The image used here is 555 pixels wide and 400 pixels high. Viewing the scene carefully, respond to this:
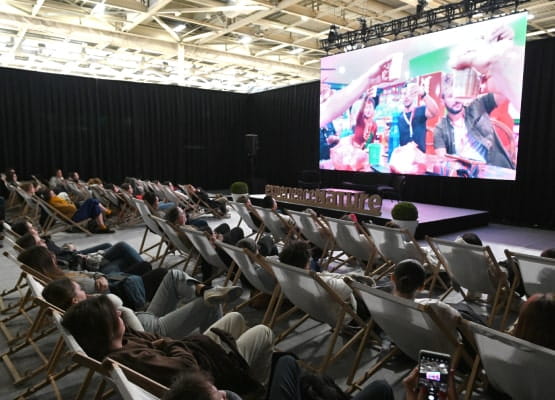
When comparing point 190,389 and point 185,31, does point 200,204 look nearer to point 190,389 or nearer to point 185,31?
point 185,31

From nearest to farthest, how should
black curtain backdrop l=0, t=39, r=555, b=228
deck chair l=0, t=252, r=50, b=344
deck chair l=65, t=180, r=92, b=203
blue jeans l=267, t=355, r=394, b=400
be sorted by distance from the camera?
blue jeans l=267, t=355, r=394, b=400
deck chair l=0, t=252, r=50, b=344
deck chair l=65, t=180, r=92, b=203
black curtain backdrop l=0, t=39, r=555, b=228

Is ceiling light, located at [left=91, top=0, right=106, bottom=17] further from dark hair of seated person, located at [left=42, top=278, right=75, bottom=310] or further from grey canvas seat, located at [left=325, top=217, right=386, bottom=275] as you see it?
dark hair of seated person, located at [left=42, top=278, right=75, bottom=310]

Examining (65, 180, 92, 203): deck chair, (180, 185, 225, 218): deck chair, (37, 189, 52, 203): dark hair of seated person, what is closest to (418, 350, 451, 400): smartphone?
(37, 189, 52, 203): dark hair of seated person

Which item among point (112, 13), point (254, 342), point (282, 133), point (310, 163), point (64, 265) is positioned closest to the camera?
point (254, 342)

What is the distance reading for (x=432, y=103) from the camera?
7.67 m

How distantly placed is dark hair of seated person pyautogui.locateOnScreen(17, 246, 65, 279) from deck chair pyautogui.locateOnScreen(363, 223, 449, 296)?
244 centimetres

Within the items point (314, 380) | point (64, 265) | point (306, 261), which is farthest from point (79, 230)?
point (314, 380)

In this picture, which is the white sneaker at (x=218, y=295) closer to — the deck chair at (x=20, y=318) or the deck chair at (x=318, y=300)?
the deck chair at (x=318, y=300)

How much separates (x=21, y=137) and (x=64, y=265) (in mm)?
8402

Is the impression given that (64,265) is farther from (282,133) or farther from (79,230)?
(282,133)

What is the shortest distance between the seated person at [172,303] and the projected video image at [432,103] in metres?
6.05

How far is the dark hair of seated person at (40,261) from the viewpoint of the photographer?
9.11 feet

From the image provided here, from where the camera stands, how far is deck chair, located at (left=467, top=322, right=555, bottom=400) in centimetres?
140

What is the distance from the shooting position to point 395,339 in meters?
2.12
